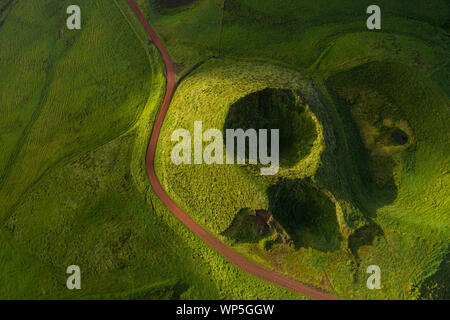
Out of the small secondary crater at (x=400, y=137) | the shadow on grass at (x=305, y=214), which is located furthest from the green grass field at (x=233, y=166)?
the small secondary crater at (x=400, y=137)

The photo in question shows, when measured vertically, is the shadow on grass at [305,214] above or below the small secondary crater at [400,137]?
below

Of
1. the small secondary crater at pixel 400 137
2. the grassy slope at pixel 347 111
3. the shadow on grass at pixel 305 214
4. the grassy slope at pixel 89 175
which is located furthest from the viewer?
the small secondary crater at pixel 400 137

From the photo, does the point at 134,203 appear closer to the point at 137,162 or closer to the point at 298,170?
the point at 137,162

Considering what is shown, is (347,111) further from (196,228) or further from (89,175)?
(89,175)

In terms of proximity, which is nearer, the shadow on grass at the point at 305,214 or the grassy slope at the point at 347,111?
the grassy slope at the point at 347,111

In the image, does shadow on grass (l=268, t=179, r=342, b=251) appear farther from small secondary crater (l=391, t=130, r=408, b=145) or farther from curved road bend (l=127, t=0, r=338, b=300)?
small secondary crater (l=391, t=130, r=408, b=145)

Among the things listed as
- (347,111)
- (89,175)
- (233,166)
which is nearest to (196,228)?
(233,166)

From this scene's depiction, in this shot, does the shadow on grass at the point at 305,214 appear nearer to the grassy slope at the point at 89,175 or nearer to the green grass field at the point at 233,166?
the green grass field at the point at 233,166
